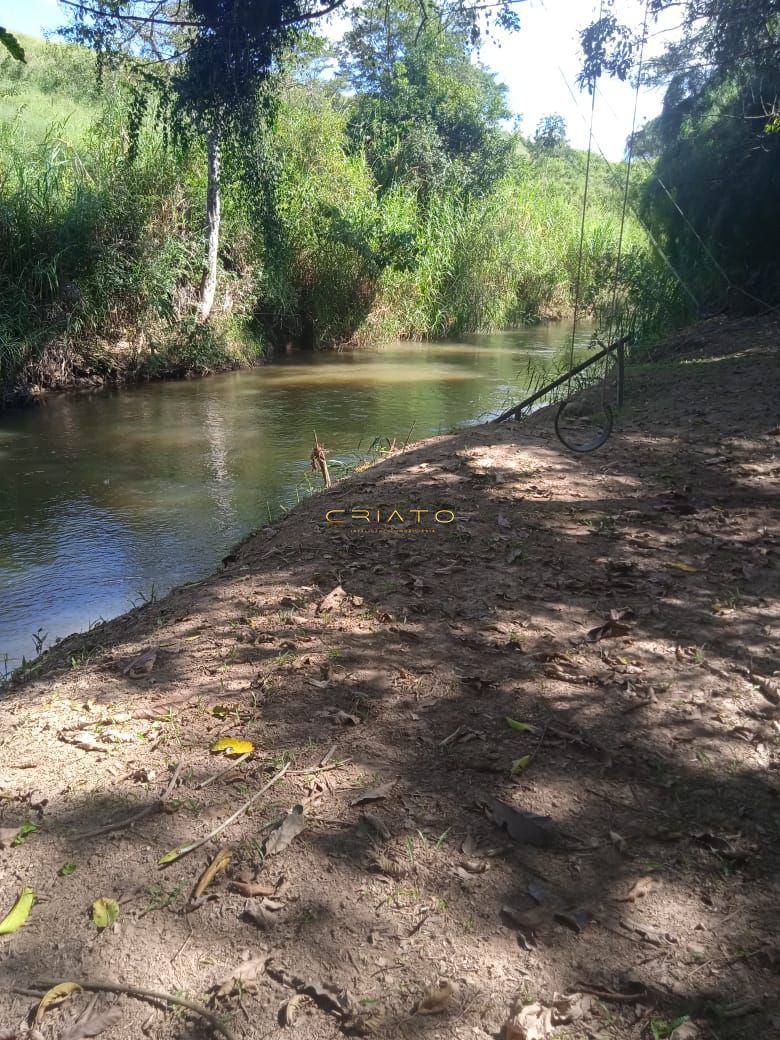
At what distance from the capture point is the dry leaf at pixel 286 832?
2111 mm

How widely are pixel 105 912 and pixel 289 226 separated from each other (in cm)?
1518

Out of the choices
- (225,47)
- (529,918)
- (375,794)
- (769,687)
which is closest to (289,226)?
(225,47)

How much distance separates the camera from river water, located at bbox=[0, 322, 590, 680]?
5.74 metres

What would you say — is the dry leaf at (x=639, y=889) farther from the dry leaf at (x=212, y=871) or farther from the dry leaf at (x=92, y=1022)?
the dry leaf at (x=92, y=1022)

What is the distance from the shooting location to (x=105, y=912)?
6.31 ft

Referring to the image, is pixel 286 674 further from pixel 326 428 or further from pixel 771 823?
pixel 326 428

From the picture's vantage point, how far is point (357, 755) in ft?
8.19

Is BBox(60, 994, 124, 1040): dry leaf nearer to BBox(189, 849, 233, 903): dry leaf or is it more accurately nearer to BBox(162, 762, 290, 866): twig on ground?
BBox(189, 849, 233, 903): dry leaf

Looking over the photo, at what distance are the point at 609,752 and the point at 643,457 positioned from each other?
3518 millimetres

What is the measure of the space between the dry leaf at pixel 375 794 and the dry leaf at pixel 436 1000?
24.0 inches

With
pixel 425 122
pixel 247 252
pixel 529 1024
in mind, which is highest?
pixel 425 122

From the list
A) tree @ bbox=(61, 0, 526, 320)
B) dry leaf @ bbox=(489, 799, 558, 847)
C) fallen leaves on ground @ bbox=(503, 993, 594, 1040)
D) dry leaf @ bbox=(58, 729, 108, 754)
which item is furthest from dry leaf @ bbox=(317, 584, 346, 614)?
tree @ bbox=(61, 0, 526, 320)

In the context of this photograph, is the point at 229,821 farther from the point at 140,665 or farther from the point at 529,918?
the point at 140,665

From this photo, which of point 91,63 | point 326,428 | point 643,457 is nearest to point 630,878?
point 643,457
